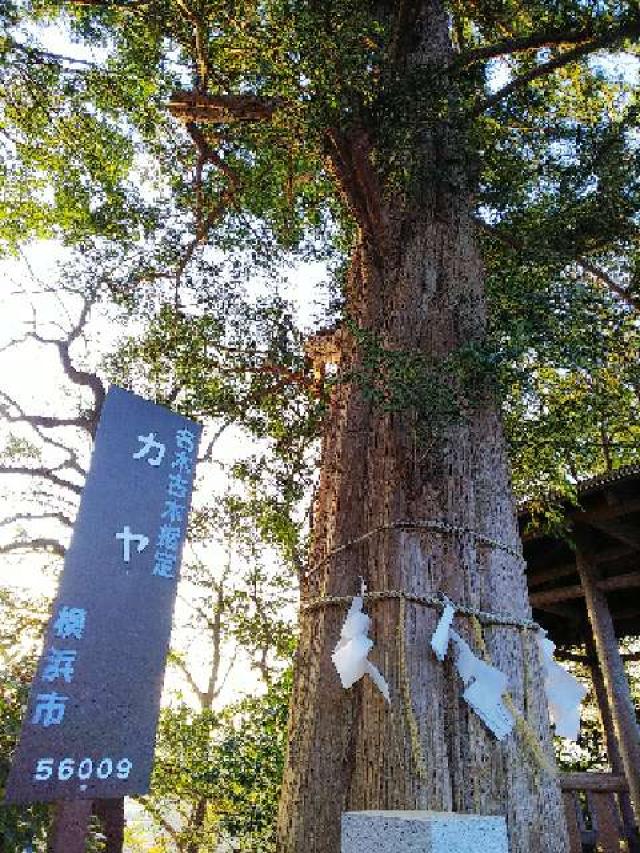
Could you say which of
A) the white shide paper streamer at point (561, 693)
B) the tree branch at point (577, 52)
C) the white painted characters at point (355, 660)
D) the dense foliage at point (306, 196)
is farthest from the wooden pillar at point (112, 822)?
the tree branch at point (577, 52)

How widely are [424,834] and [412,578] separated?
1212 millimetres

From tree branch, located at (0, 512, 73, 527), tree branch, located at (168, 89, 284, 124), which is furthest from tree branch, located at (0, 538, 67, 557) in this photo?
tree branch, located at (168, 89, 284, 124)

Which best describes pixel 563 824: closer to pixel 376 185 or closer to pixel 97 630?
pixel 97 630

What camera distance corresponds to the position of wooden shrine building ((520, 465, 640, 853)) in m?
5.46

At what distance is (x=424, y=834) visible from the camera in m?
1.31

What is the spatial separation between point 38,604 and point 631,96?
9.11m

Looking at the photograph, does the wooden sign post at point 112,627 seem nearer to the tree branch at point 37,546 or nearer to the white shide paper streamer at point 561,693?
the white shide paper streamer at point 561,693

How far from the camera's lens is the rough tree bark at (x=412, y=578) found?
7.03 ft

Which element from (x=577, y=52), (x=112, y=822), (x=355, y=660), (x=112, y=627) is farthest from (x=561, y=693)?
(x=112, y=822)

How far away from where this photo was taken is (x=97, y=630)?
7.03 ft

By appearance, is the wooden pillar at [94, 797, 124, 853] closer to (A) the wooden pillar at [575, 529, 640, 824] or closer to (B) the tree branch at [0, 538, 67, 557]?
(B) the tree branch at [0, 538, 67, 557]

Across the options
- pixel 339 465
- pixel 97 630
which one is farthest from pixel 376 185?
pixel 97 630

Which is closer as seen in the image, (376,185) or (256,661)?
(376,185)

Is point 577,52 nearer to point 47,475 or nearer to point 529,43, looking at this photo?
point 529,43
